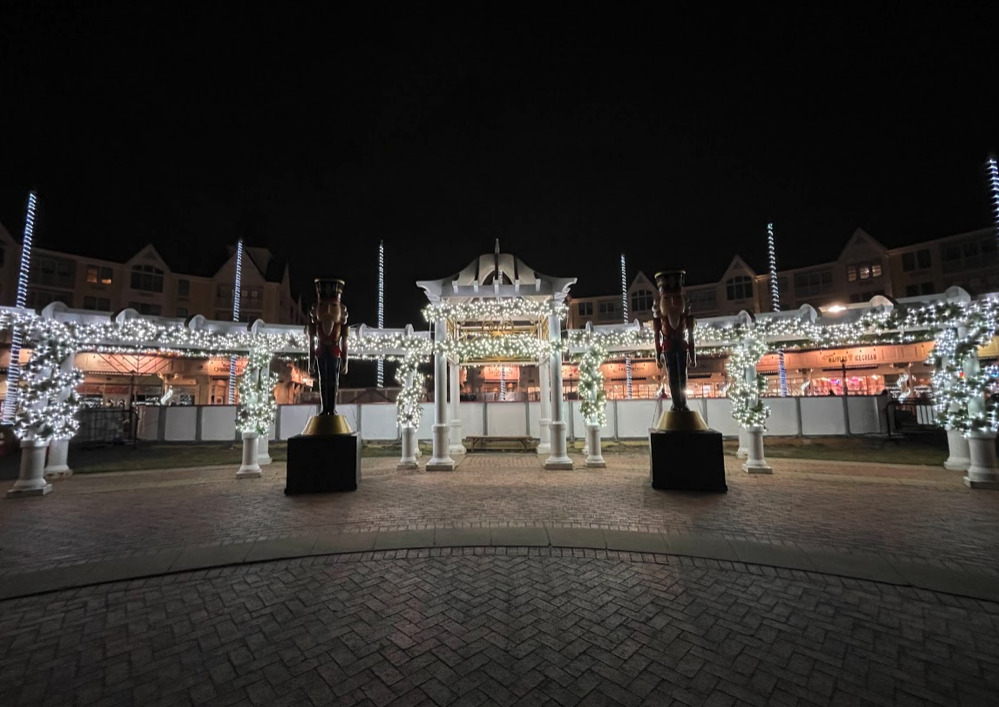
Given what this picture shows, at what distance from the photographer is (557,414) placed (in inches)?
444

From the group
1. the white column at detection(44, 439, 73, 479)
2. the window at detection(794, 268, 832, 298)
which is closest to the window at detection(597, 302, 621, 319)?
the window at detection(794, 268, 832, 298)

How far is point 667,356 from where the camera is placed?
913 centimetres

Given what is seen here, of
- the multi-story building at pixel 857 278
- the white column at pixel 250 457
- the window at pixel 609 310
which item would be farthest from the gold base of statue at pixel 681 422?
the window at pixel 609 310

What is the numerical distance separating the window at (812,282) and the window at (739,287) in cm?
369

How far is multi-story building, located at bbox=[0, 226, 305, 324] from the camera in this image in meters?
31.2

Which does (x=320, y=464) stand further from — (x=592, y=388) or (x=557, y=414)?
(x=592, y=388)

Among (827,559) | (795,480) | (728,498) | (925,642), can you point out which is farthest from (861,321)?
(925,642)

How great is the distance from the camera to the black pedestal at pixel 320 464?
26.8ft

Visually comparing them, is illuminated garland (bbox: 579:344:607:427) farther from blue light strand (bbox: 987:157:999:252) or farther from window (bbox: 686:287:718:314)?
window (bbox: 686:287:718:314)

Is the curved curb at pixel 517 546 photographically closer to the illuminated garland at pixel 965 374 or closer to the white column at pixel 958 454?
the illuminated garland at pixel 965 374

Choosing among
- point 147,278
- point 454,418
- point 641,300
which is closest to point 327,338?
point 454,418

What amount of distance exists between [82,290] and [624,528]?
44501mm

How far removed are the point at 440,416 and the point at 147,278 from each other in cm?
3826

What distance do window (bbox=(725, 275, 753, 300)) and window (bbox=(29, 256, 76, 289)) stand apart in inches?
2191
